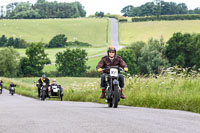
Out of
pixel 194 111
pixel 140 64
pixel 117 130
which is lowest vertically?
pixel 140 64

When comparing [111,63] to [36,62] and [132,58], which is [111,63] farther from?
[36,62]

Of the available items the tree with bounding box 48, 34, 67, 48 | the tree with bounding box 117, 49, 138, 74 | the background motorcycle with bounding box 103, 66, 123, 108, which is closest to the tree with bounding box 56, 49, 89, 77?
the tree with bounding box 117, 49, 138, 74

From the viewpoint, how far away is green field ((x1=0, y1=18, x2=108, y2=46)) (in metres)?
146

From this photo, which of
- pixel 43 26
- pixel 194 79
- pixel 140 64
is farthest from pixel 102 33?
→ pixel 194 79

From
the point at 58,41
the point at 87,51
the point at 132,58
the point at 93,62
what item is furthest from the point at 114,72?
the point at 58,41

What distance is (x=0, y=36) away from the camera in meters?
144

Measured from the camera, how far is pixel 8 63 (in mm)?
111375

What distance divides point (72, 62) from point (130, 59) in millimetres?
18102

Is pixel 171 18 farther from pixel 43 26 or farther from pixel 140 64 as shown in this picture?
pixel 140 64

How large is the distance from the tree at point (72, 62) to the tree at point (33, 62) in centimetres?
426

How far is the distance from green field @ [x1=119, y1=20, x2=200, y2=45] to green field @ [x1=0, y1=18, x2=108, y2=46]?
22.5 feet

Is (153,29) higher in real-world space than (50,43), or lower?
higher

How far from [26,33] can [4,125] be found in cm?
14592

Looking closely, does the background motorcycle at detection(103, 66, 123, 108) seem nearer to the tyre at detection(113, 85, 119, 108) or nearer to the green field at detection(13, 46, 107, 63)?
the tyre at detection(113, 85, 119, 108)
